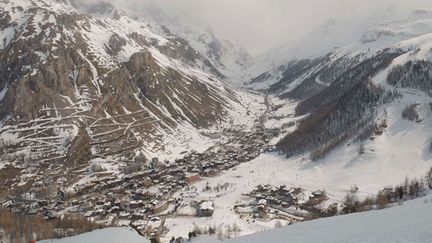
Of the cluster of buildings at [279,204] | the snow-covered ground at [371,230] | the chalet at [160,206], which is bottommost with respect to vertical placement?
the cluster of buildings at [279,204]

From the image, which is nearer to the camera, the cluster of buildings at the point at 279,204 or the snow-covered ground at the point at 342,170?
the cluster of buildings at the point at 279,204

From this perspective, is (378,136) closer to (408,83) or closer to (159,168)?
(408,83)

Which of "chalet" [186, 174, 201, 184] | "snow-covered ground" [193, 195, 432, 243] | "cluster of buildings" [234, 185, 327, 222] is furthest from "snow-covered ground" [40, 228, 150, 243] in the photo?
"chalet" [186, 174, 201, 184]

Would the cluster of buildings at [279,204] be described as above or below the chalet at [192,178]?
below

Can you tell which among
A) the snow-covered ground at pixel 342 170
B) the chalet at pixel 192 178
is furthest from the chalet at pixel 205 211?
the chalet at pixel 192 178

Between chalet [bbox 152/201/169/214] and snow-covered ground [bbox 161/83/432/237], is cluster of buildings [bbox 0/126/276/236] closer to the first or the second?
chalet [bbox 152/201/169/214]

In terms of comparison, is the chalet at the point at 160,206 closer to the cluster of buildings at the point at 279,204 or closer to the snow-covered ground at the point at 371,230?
the cluster of buildings at the point at 279,204
